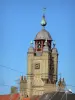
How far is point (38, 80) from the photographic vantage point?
5635 inches

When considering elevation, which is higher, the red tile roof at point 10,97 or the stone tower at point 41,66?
the stone tower at point 41,66

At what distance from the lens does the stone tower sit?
14250 centimetres

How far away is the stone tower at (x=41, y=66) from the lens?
142500 millimetres

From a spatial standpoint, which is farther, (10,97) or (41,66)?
(41,66)

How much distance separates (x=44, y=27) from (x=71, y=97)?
59.1m

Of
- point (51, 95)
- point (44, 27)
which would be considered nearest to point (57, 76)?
point (44, 27)

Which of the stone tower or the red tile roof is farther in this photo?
the stone tower

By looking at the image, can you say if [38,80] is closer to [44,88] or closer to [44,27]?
[44,88]

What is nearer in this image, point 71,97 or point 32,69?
point 71,97

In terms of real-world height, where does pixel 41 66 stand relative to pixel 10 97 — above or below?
above

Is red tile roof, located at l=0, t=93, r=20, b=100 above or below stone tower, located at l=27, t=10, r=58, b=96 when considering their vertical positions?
below

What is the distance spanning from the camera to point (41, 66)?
14288 cm

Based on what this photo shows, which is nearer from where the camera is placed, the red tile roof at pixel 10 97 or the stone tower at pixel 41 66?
the red tile roof at pixel 10 97

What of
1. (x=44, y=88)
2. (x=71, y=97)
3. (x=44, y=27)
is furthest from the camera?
(x=44, y=27)
